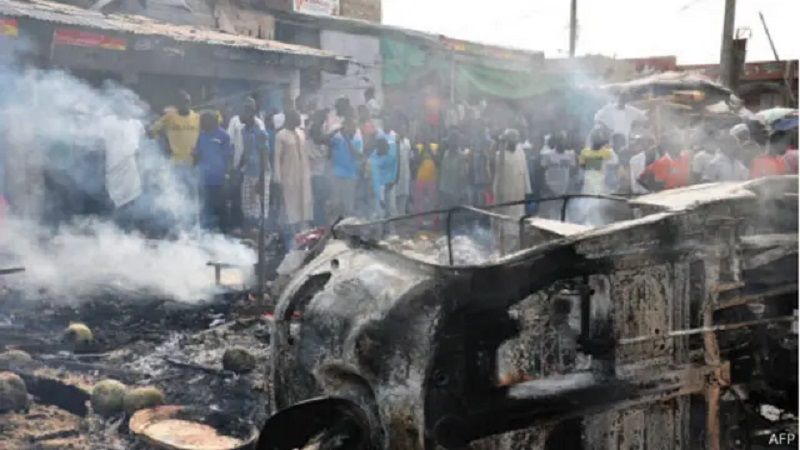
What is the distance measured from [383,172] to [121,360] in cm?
635

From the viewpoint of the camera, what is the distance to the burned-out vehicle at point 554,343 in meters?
3.44

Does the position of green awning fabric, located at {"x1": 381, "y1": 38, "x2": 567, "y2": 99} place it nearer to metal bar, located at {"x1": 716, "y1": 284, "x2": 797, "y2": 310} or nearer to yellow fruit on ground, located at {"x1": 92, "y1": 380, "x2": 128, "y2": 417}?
yellow fruit on ground, located at {"x1": 92, "y1": 380, "x2": 128, "y2": 417}

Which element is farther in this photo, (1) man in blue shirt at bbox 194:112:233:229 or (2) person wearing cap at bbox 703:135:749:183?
(1) man in blue shirt at bbox 194:112:233:229

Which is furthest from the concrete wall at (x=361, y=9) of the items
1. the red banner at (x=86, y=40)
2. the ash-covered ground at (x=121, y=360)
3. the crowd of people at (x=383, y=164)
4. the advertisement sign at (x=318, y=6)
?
the ash-covered ground at (x=121, y=360)

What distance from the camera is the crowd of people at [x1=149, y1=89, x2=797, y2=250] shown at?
36.0 ft

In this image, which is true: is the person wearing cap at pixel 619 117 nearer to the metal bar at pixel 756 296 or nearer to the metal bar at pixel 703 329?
the metal bar at pixel 756 296

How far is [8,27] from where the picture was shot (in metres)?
9.73

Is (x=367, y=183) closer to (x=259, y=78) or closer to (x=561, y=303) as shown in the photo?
(x=259, y=78)

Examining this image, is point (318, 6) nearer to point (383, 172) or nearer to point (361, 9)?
point (361, 9)

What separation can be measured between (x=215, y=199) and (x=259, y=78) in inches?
141

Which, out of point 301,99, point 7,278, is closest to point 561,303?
point 7,278

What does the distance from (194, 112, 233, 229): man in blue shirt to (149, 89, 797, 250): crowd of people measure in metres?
0.01

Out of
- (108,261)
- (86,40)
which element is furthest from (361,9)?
(108,261)

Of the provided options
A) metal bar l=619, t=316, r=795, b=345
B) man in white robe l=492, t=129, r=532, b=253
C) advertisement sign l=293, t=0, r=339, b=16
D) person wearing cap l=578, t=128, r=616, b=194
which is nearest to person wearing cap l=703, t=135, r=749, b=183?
person wearing cap l=578, t=128, r=616, b=194
